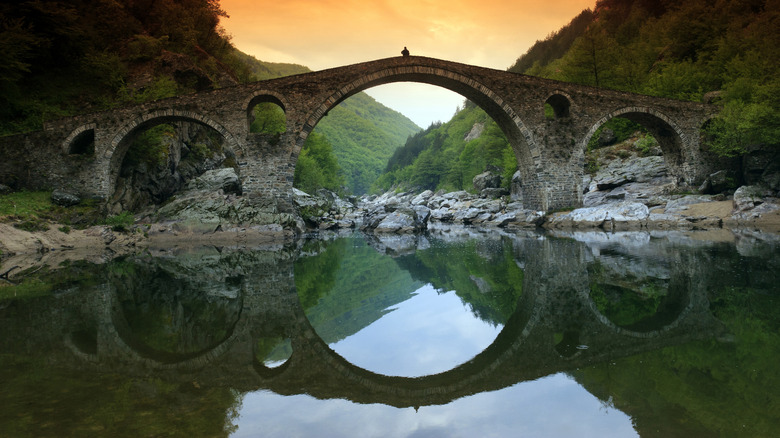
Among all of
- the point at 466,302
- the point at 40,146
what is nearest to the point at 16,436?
the point at 466,302

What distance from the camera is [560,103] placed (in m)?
22.1

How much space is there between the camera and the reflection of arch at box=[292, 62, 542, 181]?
2005 centimetres

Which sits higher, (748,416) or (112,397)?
(748,416)

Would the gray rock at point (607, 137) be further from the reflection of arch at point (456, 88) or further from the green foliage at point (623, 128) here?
the reflection of arch at point (456, 88)

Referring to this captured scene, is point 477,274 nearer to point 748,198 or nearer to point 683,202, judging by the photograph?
point 748,198

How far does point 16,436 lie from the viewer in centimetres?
202

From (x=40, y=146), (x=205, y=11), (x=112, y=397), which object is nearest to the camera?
(x=112, y=397)

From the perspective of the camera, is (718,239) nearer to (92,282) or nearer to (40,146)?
(92,282)

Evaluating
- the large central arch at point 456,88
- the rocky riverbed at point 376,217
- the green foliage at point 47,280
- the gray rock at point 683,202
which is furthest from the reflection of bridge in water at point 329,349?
the large central arch at point 456,88

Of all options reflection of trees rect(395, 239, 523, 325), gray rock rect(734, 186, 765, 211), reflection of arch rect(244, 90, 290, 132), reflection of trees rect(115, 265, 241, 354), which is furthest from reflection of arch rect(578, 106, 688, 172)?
reflection of trees rect(115, 265, 241, 354)

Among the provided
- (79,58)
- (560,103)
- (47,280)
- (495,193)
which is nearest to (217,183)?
(79,58)

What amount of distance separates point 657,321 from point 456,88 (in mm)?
20356

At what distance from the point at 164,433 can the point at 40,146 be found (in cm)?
2272

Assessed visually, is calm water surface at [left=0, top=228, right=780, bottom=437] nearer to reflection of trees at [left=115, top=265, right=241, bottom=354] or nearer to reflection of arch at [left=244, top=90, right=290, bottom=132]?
reflection of trees at [left=115, top=265, right=241, bottom=354]
